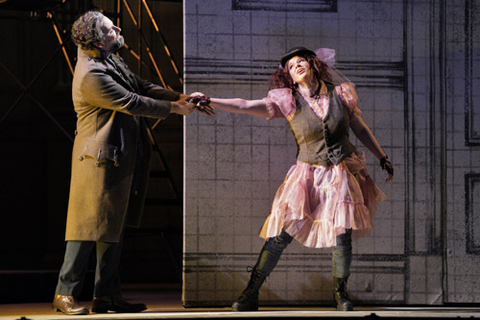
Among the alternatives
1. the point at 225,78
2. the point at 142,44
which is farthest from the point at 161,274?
the point at 225,78

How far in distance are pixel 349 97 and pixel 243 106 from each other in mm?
734

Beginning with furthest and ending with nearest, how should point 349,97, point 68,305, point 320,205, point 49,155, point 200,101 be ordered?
point 49,155, point 349,97, point 200,101, point 320,205, point 68,305

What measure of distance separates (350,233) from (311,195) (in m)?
0.36

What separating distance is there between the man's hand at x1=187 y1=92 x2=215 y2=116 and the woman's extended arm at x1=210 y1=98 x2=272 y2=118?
39mm

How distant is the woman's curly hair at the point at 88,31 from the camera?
5297mm

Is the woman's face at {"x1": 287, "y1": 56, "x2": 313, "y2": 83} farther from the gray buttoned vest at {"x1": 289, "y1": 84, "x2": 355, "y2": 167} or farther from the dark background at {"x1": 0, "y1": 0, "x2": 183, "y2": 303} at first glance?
the dark background at {"x1": 0, "y1": 0, "x2": 183, "y2": 303}

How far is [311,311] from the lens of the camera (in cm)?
535

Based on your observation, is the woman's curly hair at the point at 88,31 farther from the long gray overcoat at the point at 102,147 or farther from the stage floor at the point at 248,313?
the stage floor at the point at 248,313

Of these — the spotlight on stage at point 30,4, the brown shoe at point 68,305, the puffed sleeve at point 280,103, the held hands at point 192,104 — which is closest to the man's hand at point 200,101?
the held hands at point 192,104

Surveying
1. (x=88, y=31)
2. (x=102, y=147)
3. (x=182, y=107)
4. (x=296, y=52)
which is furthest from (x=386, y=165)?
(x=88, y=31)

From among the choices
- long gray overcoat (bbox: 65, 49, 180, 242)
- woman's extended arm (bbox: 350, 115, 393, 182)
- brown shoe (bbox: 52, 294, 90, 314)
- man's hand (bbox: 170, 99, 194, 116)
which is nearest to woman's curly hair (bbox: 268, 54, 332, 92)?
woman's extended arm (bbox: 350, 115, 393, 182)

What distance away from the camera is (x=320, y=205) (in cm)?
541

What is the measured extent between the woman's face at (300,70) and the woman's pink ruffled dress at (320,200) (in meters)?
0.12

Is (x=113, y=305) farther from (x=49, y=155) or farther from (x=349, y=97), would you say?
(x=49, y=155)
